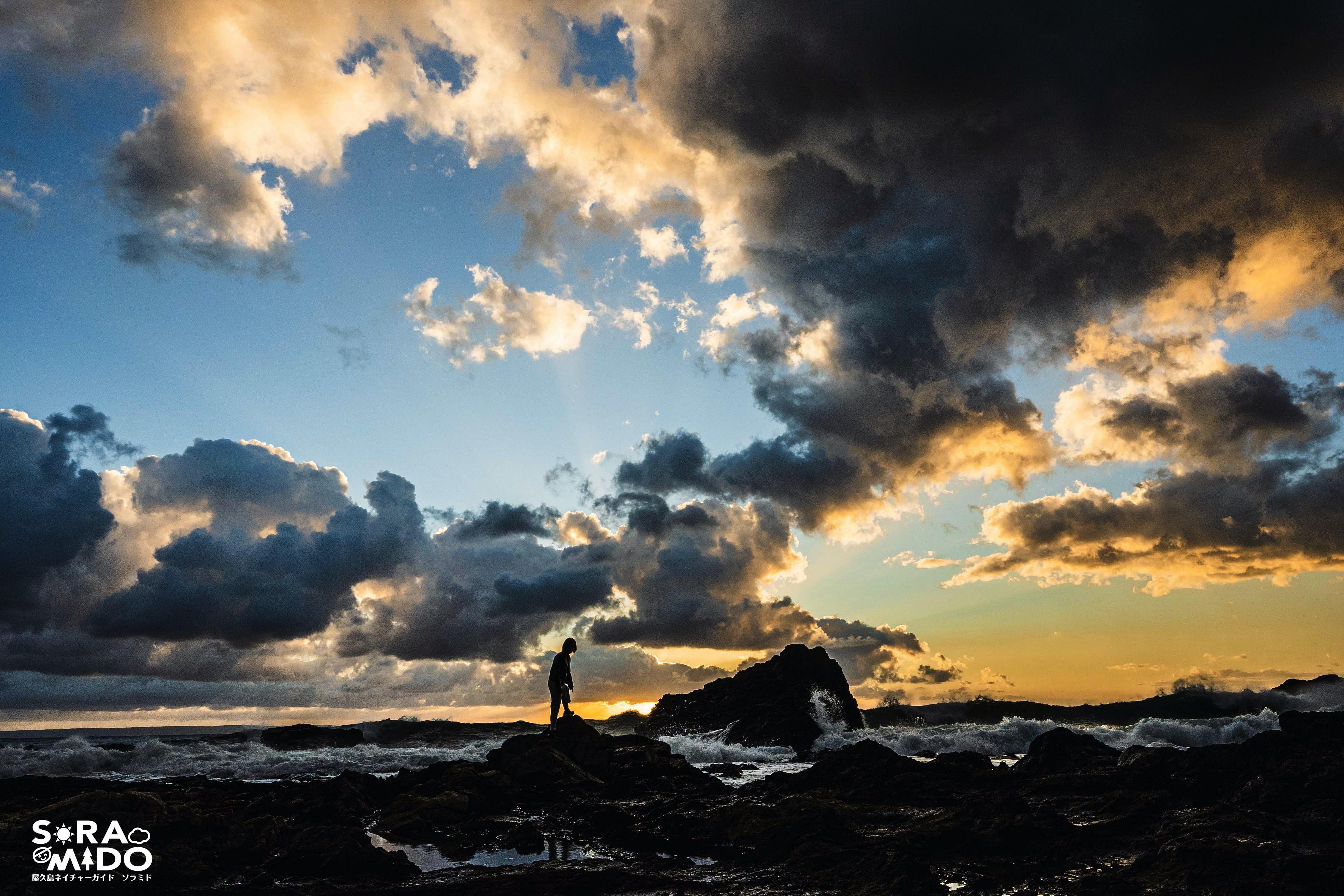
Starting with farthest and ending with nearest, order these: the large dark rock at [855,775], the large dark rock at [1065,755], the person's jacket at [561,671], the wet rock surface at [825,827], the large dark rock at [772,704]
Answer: the large dark rock at [772,704], the person's jacket at [561,671], the large dark rock at [1065,755], the large dark rock at [855,775], the wet rock surface at [825,827]

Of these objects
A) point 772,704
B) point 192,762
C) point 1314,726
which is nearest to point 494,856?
point 1314,726

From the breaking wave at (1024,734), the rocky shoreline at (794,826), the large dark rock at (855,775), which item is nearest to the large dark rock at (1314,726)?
the rocky shoreline at (794,826)

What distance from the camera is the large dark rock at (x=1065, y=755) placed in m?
17.4

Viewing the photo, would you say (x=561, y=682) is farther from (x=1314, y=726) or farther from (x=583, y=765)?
(x=1314, y=726)

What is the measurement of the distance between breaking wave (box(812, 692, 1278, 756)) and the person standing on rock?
481 inches

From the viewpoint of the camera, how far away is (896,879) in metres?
8.72

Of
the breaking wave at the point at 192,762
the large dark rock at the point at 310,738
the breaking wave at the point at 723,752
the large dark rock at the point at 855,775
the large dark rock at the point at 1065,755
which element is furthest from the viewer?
the large dark rock at the point at 310,738

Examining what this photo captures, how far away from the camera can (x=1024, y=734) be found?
113ft

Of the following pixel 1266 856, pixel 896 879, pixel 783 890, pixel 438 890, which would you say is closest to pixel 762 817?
pixel 783 890

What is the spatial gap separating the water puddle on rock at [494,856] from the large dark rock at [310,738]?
3439cm

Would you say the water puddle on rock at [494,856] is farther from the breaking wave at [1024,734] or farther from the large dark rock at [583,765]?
the breaking wave at [1024,734]

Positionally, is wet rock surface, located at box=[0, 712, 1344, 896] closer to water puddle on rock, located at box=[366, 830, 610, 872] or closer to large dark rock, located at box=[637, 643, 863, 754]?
water puddle on rock, located at box=[366, 830, 610, 872]

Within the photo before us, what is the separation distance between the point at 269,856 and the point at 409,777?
9377 mm

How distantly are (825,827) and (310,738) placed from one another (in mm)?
47251
